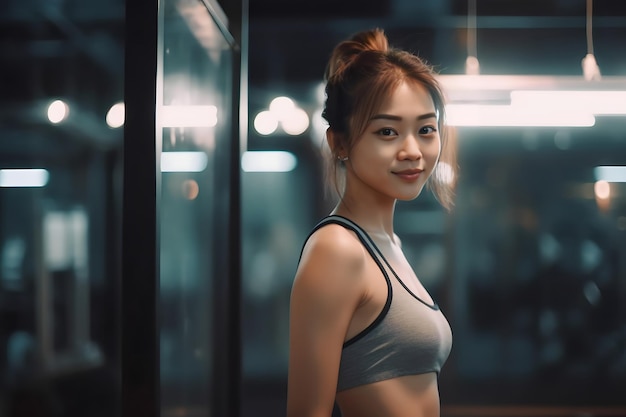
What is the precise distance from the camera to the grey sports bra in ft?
4.15

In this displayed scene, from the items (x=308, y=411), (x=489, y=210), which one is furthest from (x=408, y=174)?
(x=489, y=210)

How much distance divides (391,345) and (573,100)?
145cm

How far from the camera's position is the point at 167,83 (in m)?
1.80

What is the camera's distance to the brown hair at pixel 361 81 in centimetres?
135

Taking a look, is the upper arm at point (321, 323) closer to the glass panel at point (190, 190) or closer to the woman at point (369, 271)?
the woman at point (369, 271)

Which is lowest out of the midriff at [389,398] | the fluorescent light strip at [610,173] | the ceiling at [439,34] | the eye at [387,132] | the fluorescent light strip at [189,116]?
the midriff at [389,398]

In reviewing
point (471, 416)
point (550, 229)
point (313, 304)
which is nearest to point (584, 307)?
point (550, 229)

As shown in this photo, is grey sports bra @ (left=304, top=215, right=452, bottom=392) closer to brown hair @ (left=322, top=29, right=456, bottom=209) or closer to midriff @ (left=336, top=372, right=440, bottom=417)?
midriff @ (left=336, top=372, right=440, bottom=417)

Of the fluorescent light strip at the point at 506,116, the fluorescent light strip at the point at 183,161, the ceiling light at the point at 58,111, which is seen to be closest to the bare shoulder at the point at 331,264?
the fluorescent light strip at the point at 183,161

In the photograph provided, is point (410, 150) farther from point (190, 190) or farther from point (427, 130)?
point (190, 190)

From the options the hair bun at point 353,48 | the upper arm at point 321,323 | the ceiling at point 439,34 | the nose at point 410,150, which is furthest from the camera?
the ceiling at point 439,34

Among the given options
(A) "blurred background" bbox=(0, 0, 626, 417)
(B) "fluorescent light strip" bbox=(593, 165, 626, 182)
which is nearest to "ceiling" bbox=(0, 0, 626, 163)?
(A) "blurred background" bbox=(0, 0, 626, 417)

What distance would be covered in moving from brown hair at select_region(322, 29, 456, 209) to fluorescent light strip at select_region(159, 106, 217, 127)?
46 centimetres

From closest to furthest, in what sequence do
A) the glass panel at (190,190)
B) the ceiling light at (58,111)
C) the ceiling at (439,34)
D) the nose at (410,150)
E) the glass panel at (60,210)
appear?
the nose at (410,150) → the glass panel at (190,190) → the glass panel at (60,210) → the ceiling light at (58,111) → the ceiling at (439,34)
